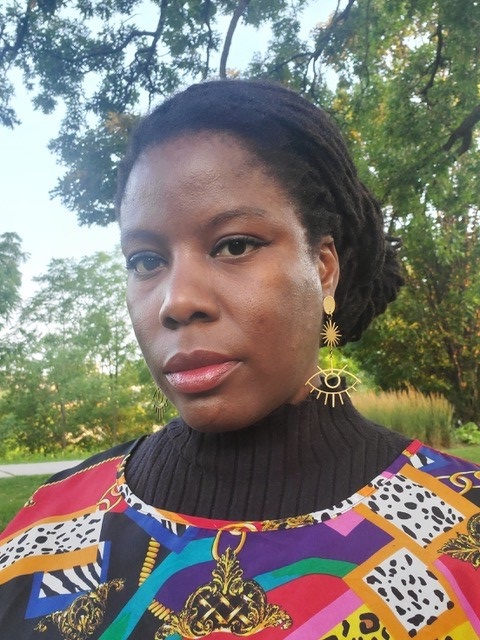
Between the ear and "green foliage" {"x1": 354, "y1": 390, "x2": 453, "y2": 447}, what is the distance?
29.5ft

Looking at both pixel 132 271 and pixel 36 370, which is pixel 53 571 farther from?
pixel 36 370

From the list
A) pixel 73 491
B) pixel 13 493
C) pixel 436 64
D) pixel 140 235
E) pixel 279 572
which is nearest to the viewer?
pixel 279 572

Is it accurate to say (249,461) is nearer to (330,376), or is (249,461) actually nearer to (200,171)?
(330,376)

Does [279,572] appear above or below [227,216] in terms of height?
below

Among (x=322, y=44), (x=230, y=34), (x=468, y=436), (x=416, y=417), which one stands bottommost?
(x=468, y=436)

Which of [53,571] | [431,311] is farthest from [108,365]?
[53,571]

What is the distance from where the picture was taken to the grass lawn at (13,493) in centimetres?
579

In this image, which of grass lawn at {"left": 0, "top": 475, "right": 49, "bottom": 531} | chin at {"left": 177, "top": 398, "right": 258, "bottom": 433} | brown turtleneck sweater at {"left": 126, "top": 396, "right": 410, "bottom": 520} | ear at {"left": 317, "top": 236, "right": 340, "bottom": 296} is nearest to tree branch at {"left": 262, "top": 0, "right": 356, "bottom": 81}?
grass lawn at {"left": 0, "top": 475, "right": 49, "bottom": 531}

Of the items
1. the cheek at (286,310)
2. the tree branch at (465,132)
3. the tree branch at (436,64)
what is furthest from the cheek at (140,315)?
the tree branch at (436,64)

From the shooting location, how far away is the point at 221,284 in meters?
1.20

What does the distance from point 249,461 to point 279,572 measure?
9.7 inches

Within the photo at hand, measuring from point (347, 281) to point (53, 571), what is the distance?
3.01 feet

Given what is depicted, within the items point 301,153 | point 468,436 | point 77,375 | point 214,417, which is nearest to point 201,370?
point 214,417

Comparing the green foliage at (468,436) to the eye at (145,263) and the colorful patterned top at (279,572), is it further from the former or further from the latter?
the eye at (145,263)
